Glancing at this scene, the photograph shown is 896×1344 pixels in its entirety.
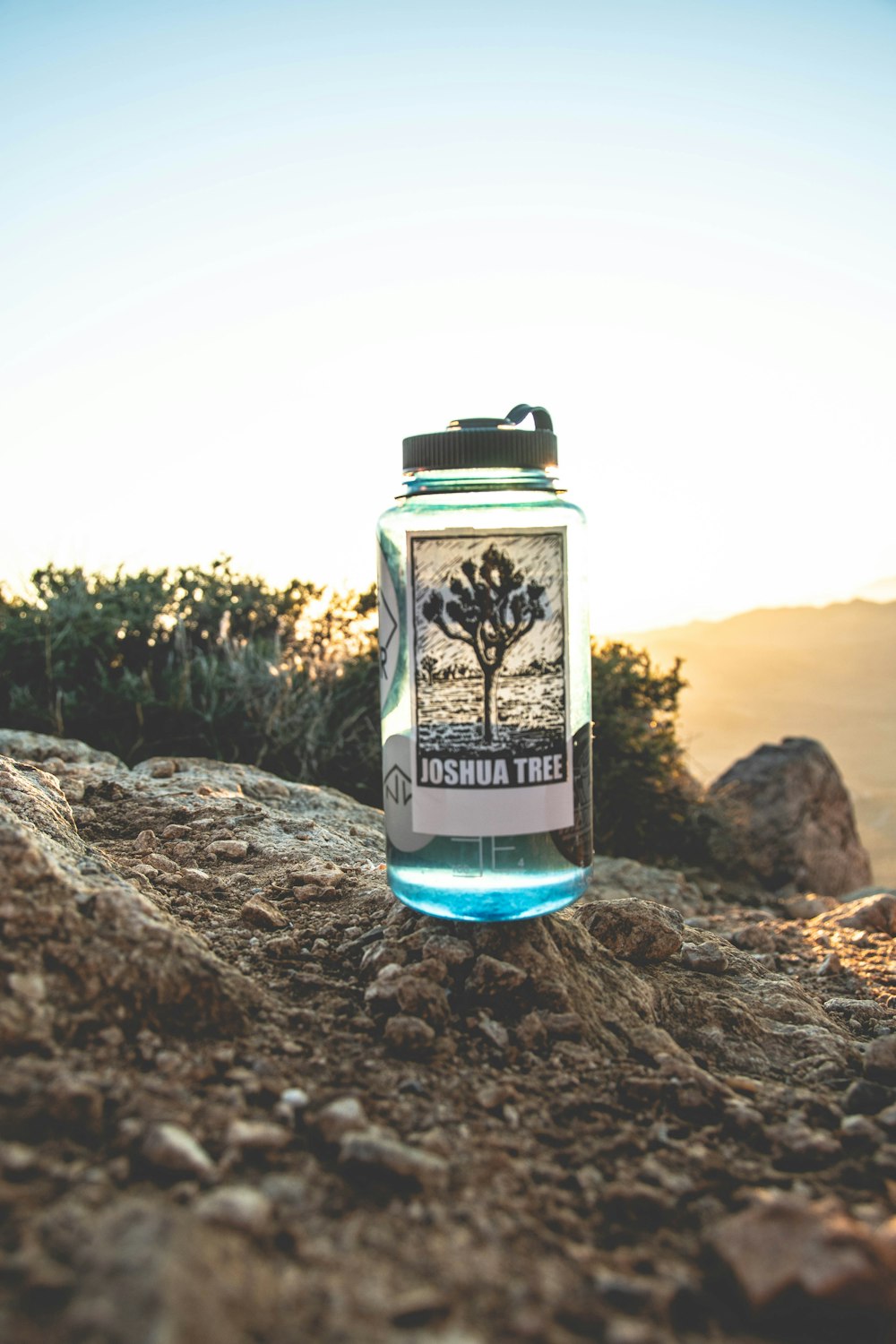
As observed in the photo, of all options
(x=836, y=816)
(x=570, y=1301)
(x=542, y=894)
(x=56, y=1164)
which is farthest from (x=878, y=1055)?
(x=836, y=816)

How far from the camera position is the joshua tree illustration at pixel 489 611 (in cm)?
223

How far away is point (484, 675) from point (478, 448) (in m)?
0.48

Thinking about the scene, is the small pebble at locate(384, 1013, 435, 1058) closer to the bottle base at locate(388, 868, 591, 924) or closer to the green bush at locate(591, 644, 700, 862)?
the bottle base at locate(388, 868, 591, 924)

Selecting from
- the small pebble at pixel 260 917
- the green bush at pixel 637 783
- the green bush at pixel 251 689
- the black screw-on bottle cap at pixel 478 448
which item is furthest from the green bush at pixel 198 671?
the black screw-on bottle cap at pixel 478 448

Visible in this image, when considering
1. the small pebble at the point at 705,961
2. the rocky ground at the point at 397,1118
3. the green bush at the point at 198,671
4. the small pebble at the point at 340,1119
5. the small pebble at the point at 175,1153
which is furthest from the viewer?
the green bush at the point at 198,671

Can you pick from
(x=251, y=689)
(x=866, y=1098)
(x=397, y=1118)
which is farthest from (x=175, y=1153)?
(x=251, y=689)

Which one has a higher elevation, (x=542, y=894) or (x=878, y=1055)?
(x=542, y=894)

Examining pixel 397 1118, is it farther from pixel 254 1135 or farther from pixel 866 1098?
pixel 866 1098

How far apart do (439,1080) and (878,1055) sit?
37.5 inches

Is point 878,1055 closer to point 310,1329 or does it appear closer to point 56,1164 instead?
point 310,1329

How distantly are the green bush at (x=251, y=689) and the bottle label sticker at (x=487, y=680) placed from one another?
3.24 m

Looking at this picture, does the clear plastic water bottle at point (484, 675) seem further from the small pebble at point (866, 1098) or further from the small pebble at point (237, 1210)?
the small pebble at point (237, 1210)

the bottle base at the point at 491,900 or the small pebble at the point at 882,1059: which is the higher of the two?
the bottle base at the point at 491,900

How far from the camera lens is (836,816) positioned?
696 cm
